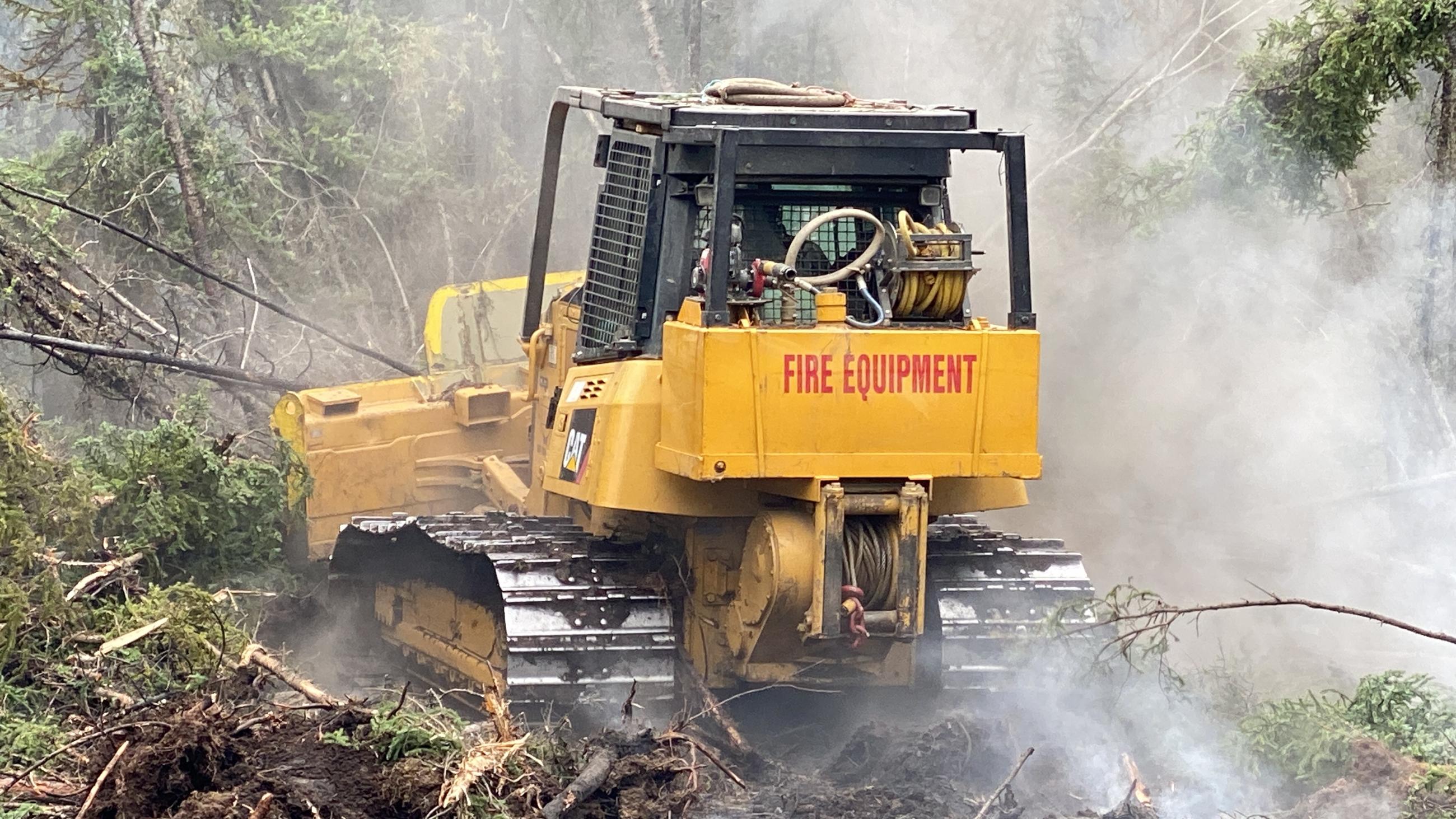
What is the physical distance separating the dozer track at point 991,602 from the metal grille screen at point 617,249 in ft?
5.84

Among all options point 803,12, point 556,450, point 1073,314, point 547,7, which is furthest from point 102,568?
point 803,12

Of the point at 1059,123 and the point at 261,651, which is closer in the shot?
the point at 261,651

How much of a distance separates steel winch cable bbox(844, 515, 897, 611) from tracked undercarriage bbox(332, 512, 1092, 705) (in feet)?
2.44

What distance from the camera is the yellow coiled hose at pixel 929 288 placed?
7.25 meters

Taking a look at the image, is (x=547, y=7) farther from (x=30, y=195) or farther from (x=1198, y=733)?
(x=1198, y=733)

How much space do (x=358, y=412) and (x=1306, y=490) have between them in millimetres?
6596

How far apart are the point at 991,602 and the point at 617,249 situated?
2.38 m

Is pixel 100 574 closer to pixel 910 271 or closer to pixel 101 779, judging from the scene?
pixel 101 779

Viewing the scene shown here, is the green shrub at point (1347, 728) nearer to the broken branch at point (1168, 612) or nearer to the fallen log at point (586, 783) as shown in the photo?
the broken branch at point (1168, 612)

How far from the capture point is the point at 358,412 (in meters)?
10.3

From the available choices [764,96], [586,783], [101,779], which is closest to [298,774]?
[101,779]

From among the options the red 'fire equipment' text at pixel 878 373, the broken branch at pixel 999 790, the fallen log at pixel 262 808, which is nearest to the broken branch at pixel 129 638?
the fallen log at pixel 262 808

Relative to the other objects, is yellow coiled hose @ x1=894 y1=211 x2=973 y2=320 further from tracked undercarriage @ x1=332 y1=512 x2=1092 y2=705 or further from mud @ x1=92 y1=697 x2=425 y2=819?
mud @ x1=92 y1=697 x2=425 y2=819

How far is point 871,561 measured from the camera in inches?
281
